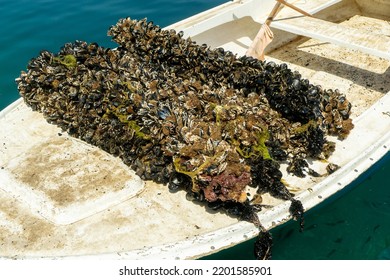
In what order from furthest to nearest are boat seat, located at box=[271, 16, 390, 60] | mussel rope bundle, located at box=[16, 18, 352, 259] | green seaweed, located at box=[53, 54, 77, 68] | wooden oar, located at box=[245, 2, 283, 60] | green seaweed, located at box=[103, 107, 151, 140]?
wooden oar, located at box=[245, 2, 283, 60]
boat seat, located at box=[271, 16, 390, 60]
green seaweed, located at box=[53, 54, 77, 68]
green seaweed, located at box=[103, 107, 151, 140]
mussel rope bundle, located at box=[16, 18, 352, 259]

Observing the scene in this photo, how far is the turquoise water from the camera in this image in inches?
338

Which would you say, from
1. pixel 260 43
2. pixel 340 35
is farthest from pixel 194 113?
pixel 340 35

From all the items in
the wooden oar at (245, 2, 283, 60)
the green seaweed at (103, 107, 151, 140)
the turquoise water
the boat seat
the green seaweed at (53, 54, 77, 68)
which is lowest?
the turquoise water

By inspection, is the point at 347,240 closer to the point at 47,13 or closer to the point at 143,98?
the point at 143,98

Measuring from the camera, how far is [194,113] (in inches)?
337

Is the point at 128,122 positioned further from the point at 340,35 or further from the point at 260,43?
the point at 340,35

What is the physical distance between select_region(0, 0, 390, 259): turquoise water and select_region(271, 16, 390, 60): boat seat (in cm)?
286

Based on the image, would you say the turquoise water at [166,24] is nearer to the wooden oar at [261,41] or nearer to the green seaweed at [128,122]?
the green seaweed at [128,122]

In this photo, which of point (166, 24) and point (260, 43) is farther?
point (166, 24)

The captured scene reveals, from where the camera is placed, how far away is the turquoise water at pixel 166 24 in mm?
8594

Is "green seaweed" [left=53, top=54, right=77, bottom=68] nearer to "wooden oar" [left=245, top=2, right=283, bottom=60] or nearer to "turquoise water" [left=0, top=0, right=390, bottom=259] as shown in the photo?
"wooden oar" [left=245, top=2, right=283, bottom=60]

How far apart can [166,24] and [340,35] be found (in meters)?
8.90

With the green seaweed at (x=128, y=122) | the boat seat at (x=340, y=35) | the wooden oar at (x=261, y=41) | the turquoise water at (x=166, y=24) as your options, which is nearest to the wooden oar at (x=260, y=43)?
the wooden oar at (x=261, y=41)

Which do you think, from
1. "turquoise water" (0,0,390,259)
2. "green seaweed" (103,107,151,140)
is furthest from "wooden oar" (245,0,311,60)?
"green seaweed" (103,107,151,140)
